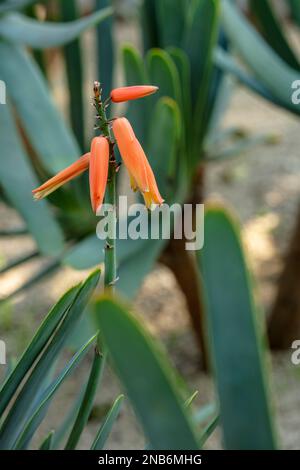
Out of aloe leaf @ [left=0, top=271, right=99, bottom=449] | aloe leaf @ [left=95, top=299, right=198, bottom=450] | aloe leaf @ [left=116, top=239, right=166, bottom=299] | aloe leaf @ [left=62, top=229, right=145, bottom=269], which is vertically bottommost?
aloe leaf @ [left=116, top=239, right=166, bottom=299]

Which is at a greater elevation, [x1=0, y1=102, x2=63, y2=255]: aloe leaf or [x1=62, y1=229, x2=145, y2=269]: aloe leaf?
[x1=0, y1=102, x2=63, y2=255]: aloe leaf

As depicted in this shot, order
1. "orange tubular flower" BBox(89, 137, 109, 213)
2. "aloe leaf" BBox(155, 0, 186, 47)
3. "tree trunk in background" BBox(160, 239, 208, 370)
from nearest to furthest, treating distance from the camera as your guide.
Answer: "orange tubular flower" BBox(89, 137, 109, 213), "aloe leaf" BBox(155, 0, 186, 47), "tree trunk in background" BBox(160, 239, 208, 370)

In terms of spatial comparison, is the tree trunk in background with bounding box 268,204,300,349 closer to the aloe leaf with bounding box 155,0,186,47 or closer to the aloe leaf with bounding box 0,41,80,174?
the aloe leaf with bounding box 155,0,186,47

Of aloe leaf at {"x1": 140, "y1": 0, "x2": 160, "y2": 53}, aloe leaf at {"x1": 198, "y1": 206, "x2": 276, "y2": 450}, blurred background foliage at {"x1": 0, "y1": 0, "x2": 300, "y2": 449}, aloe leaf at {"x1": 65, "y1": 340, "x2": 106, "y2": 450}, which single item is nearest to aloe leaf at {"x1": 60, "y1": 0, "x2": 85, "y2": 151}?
blurred background foliage at {"x1": 0, "y1": 0, "x2": 300, "y2": 449}

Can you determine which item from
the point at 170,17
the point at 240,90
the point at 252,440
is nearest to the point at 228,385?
the point at 252,440

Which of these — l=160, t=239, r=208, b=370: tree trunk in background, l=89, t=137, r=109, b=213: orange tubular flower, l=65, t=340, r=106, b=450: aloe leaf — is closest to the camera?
l=89, t=137, r=109, b=213: orange tubular flower

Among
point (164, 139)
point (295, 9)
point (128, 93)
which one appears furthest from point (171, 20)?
point (128, 93)
